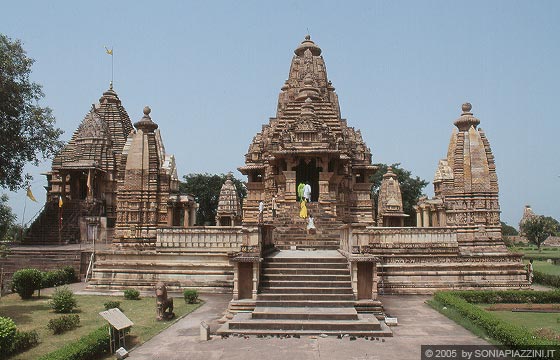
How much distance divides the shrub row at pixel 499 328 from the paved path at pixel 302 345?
41 cm

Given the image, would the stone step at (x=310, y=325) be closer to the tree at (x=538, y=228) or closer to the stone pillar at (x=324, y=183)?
the stone pillar at (x=324, y=183)

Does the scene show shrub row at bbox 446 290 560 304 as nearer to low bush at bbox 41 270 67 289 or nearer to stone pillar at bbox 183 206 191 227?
low bush at bbox 41 270 67 289

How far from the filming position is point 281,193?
24.4 meters

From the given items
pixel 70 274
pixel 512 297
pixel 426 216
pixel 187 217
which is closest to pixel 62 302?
pixel 70 274

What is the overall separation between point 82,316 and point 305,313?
7.02 m

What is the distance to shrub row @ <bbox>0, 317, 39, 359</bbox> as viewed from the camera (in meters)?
9.44

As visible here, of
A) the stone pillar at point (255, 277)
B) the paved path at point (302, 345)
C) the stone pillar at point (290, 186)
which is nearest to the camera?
the paved path at point (302, 345)

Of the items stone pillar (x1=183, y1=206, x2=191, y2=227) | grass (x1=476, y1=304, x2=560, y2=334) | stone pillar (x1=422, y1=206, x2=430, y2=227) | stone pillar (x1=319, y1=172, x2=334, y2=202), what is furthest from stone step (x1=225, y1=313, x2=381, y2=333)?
stone pillar (x1=422, y1=206, x2=430, y2=227)

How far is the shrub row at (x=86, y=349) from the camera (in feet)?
28.8

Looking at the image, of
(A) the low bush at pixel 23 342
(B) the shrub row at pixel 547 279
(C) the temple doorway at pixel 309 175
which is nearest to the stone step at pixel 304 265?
(A) the low bush at pixel 23 342

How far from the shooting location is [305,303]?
516 inches

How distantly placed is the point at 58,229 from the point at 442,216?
90.1ft

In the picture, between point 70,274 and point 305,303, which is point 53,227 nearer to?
point 70,274

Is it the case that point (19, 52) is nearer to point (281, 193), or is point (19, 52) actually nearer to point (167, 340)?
point (281, 193)
